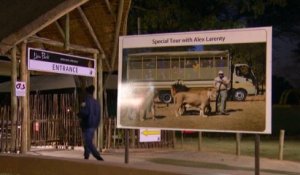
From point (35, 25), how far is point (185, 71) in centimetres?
522

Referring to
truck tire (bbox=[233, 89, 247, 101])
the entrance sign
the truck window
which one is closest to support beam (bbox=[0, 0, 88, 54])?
the entrance sign

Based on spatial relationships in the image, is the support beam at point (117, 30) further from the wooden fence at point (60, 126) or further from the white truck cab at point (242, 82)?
the white truck cab at point (242, 82)

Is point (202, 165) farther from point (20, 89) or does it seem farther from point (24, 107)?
point (20, 89)

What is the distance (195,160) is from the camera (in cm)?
1511

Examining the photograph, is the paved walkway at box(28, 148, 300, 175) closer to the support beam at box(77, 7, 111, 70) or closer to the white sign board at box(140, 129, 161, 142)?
the white sign board at box(140, 129, 161, 142)

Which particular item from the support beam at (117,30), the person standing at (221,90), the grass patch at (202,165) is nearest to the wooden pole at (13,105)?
the grass patch at (202,165)

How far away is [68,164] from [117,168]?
3.86 feet

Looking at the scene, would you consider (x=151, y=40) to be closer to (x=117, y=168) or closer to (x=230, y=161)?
(x=117, y=168)

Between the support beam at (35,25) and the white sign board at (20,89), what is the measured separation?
84 cm

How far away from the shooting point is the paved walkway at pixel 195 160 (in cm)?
1322

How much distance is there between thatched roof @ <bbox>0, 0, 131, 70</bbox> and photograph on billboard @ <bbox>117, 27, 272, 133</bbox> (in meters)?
4.26

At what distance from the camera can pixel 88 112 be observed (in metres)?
13.1

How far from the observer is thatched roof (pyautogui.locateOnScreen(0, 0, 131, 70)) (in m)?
14.8

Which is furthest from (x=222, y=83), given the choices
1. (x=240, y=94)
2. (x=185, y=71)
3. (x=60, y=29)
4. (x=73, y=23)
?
(x=73, y=23)
